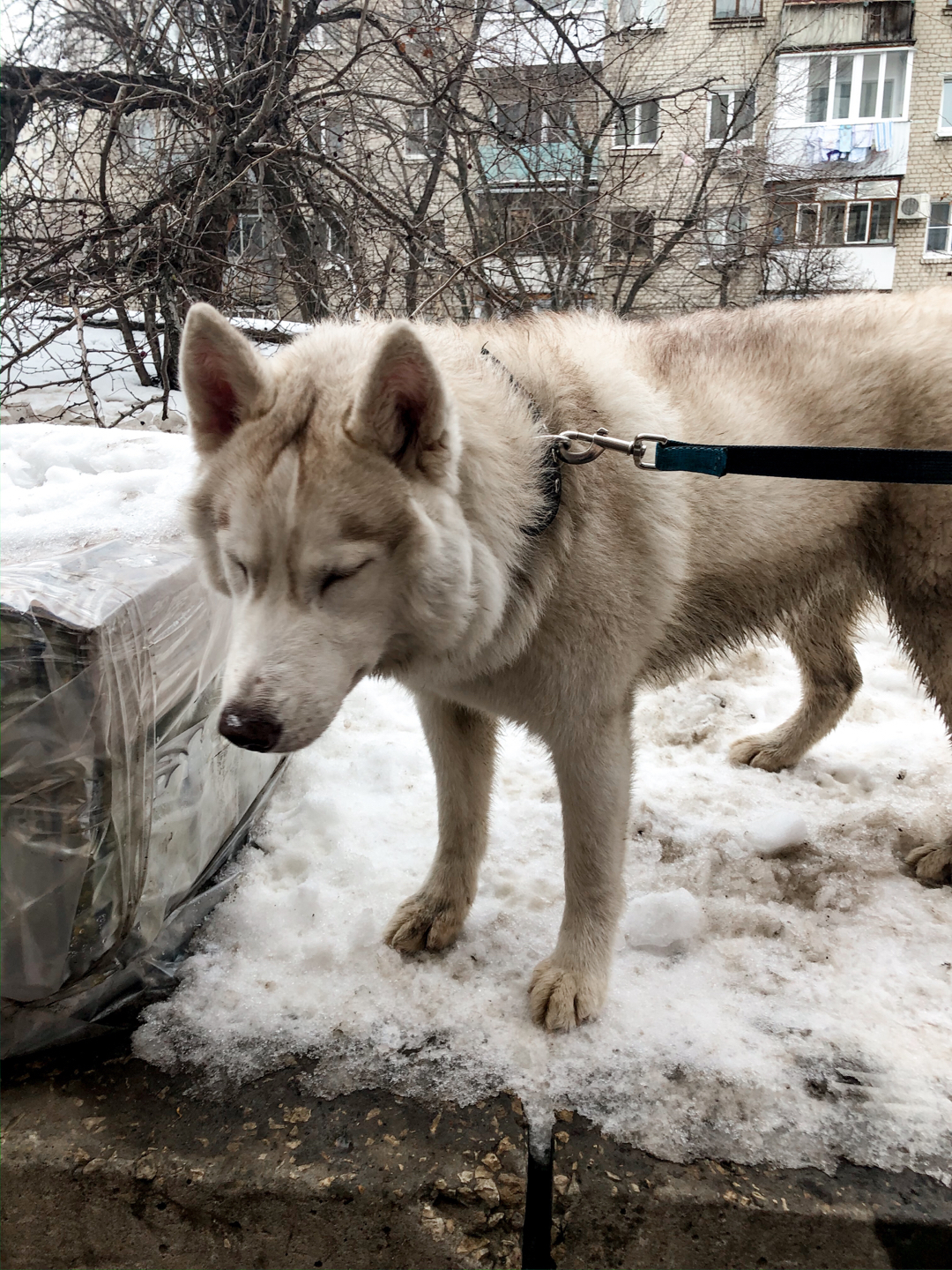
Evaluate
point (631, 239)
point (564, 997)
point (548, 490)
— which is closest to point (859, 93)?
point (631, 239)

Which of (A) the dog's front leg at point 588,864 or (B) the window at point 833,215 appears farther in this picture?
(B) the window at point 833,215

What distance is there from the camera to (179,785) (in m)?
2.21

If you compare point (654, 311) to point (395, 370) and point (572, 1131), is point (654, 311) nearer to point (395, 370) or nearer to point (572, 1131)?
point (395, 370)

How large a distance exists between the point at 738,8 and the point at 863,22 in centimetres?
618

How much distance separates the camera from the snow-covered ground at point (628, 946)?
6.17 feet

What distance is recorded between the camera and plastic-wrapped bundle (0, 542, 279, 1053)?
1.75 metres

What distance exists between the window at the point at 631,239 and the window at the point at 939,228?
43.0 feet

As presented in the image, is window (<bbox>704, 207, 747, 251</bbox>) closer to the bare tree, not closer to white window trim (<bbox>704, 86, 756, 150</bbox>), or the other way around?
white window trim (<bbox>704, 86, 756, 150</bbox>)

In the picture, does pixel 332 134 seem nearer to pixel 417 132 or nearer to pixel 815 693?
pixel 417 132

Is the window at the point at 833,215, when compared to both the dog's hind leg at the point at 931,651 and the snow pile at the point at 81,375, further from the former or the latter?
the dog's hind leg at the point at 931,651

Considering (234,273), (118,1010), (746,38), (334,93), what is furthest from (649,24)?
(118,1010)

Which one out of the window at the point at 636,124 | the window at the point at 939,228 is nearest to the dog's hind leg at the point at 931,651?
the window at the point at 636,124

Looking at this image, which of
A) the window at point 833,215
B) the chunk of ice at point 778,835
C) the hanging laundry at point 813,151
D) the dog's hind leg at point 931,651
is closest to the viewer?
the dog's hind leg at point 931,651

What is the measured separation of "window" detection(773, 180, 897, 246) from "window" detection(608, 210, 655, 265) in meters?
1.61
